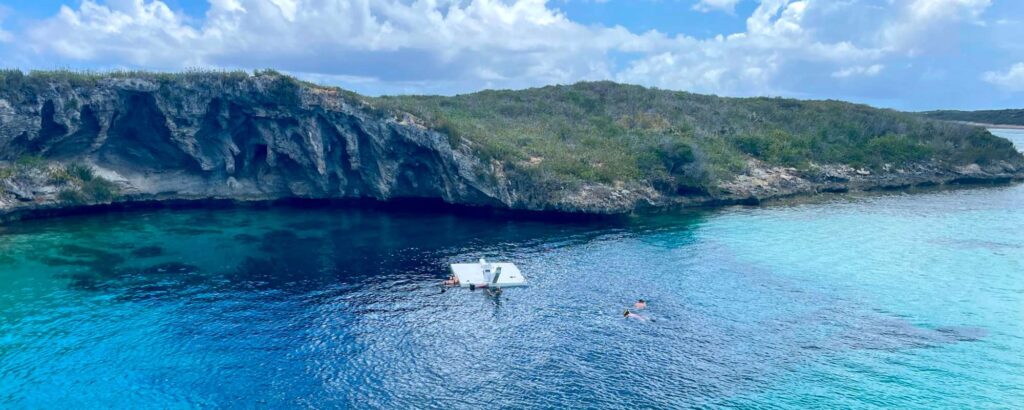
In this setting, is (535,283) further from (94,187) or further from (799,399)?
(94,187)

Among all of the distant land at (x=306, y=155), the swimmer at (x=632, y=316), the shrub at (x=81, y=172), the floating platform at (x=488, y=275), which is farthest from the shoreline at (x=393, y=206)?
the swimmer at (x=632, y=316)

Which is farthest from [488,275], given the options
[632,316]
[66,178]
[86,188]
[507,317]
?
[66,178]

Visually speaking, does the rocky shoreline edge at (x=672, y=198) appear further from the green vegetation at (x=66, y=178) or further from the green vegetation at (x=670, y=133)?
the green vegetation at (x=670, y=133)

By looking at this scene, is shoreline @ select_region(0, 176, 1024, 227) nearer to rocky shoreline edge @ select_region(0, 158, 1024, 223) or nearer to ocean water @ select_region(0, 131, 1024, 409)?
rocky shoreline edge @ select_region(0, 158, 1024, 223)

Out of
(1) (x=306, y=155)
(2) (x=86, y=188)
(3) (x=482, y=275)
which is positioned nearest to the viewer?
(3) (x=482, y=275)

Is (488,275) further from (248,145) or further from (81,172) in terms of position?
(81,172)
